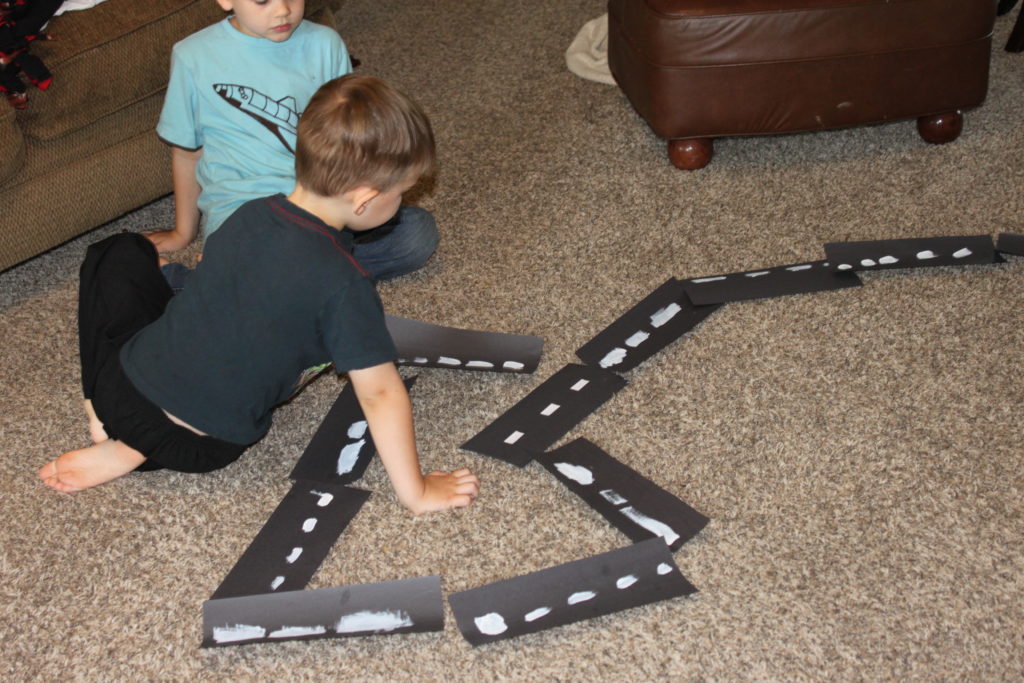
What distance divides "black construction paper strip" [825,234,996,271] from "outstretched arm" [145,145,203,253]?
1.07m

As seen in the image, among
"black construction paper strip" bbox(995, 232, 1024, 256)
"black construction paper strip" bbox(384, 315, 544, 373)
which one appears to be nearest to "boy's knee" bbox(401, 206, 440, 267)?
"black construction paper strip" bbox(384, 315, 544, 373)

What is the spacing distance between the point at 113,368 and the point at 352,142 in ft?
1.53

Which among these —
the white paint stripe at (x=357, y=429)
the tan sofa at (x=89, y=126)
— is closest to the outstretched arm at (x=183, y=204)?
the tan sofa at (x=89, y=126)

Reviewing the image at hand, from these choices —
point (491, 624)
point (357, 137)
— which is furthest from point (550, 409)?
point (357, 137)

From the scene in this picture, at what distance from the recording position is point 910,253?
5.09ft

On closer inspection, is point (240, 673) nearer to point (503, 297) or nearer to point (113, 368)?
point (113, 368)

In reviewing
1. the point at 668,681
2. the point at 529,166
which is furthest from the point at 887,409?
the point at 529,166

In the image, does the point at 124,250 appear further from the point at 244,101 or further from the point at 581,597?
the point at 581,597

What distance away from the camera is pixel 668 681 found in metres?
1.03

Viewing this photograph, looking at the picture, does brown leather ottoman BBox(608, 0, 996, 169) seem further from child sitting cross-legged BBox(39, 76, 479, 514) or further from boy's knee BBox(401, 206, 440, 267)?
child sitting cross-legged BBox(39, 76, 479, 514)

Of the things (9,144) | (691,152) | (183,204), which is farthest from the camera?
(691,152)

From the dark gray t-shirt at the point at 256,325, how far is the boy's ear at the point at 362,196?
5cm

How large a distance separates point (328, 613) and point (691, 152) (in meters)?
1.13

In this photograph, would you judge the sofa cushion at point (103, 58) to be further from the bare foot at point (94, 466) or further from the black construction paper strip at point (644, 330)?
the black construction paper strip at point (644, 330)
